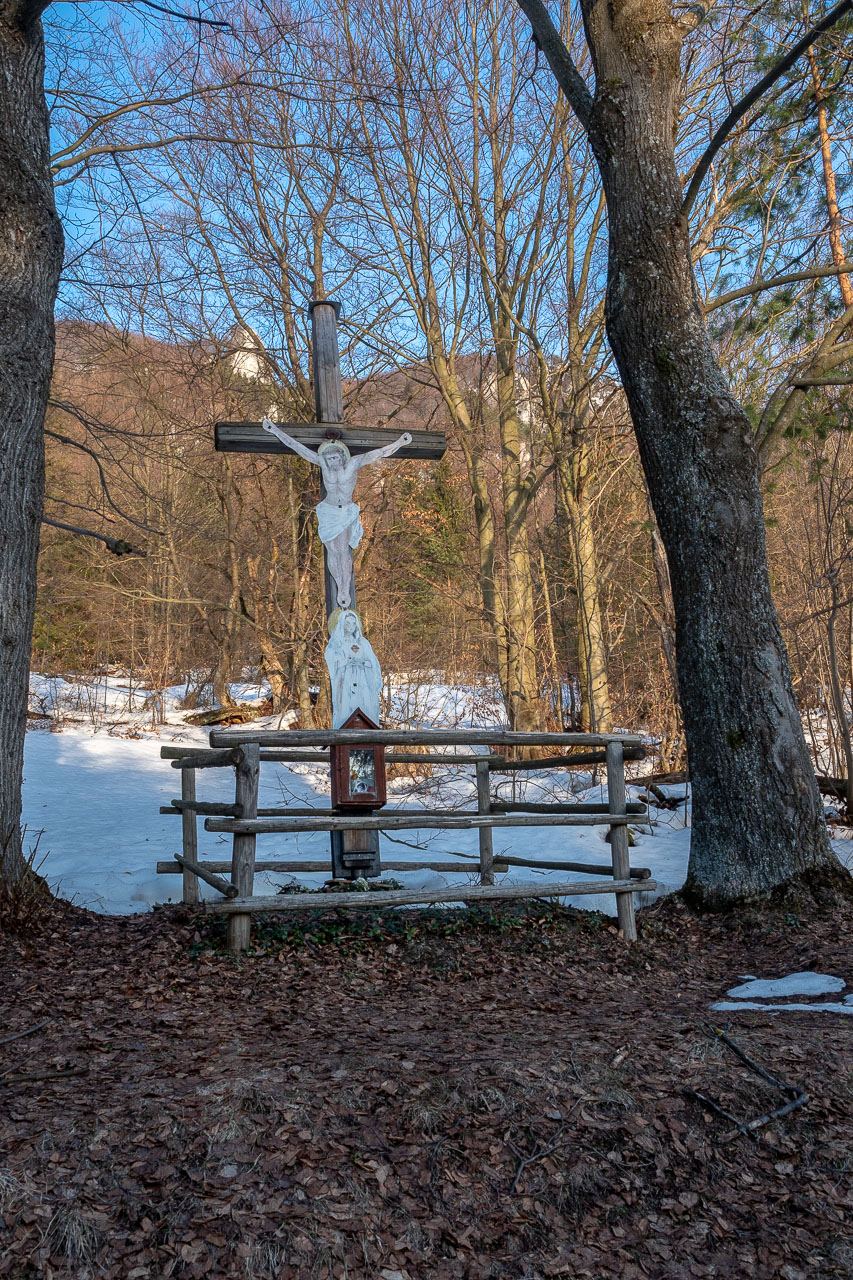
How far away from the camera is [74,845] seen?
29.6 ft

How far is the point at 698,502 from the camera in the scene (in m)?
6.80

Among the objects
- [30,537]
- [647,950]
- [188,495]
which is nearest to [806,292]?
[647,950]

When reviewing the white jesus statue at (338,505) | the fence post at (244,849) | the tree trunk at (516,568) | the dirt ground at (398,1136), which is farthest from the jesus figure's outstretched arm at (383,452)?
the tree trunk at (516,568)

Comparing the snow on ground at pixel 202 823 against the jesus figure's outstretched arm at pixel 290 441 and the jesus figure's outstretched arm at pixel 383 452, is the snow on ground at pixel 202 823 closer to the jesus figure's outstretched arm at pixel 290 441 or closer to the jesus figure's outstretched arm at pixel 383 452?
the jesus figure's outstretched arm at pixel 383 452

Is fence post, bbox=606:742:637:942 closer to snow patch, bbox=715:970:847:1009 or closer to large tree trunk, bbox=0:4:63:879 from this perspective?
snow patch, bbox=715:970:847:1009

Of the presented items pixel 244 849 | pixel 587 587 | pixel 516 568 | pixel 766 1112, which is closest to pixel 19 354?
pixel 244 849

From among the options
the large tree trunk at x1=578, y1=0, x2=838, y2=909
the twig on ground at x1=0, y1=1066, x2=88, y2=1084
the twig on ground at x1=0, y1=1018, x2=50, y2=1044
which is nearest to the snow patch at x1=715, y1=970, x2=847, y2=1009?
the large tree trunk at x1=578, y1=0, x2=838, y2=909

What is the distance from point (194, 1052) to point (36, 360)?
4188mm

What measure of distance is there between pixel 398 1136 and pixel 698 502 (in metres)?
4.84

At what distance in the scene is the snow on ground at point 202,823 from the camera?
7.93m

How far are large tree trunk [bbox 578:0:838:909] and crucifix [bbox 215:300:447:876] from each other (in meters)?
1.78

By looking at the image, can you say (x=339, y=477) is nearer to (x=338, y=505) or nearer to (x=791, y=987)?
(x=338, y=505)

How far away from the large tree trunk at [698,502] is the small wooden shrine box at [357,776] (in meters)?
2.26

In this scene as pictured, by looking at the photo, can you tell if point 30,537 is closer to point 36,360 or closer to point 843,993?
point 36,360
